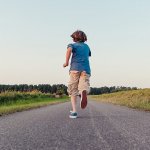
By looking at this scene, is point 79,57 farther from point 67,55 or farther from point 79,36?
point 79,36

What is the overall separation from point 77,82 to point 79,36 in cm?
121

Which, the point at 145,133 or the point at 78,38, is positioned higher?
the point at 78,38

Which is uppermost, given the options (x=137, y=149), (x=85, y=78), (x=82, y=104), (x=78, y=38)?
(x=78, y=38)

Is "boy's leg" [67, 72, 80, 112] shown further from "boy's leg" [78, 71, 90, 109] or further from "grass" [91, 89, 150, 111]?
"grass" [91, 89, 150, 111]

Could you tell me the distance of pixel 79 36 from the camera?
29.6 feet

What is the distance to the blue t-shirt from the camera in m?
9.06

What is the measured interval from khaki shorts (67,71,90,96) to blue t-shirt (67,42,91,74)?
0.13 metres

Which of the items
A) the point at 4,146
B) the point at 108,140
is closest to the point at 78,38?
the point at 108,140

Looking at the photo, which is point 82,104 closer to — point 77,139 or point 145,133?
point 145,133

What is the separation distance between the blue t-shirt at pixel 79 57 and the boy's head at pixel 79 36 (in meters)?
0.11

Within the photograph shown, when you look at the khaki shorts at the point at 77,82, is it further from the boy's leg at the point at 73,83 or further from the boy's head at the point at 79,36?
the boy's head at the point at 79,36

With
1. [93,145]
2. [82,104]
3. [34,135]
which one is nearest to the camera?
[93,145]

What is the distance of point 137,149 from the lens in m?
4.27

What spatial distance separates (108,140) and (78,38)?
4.49 metres
